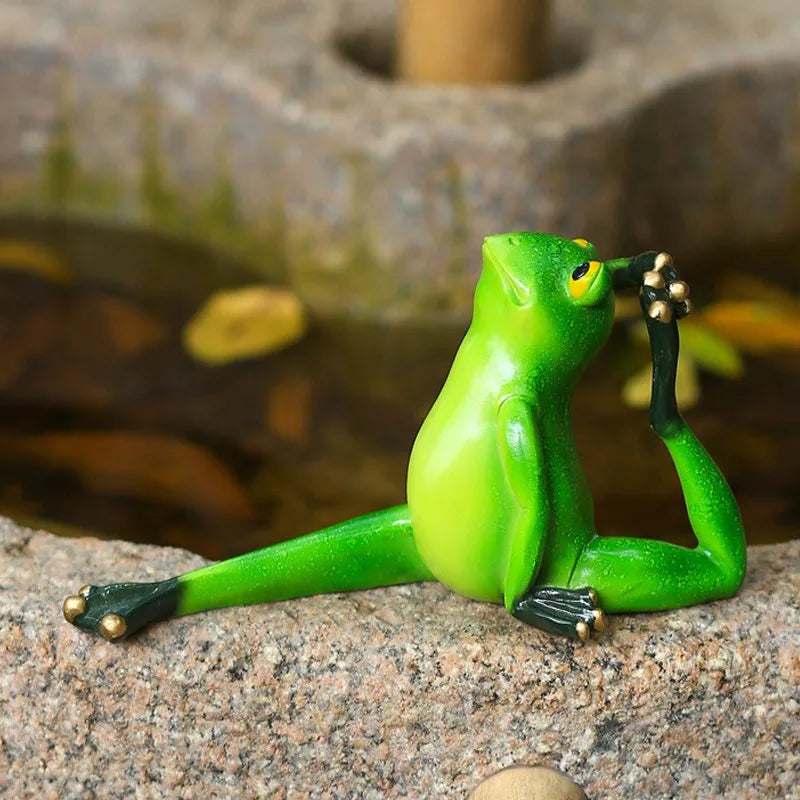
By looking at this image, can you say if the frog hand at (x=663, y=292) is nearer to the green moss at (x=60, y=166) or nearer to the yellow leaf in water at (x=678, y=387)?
the yellow leaf in water at (x=678, y=387)

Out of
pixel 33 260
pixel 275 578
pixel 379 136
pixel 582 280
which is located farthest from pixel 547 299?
pixel 33 260

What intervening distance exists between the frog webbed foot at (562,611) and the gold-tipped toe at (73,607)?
32 cm

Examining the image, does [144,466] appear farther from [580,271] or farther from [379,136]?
[580,271]

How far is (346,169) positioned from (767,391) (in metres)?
0.66

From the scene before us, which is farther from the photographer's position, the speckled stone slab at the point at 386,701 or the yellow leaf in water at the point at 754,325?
the yellow leaf in water at the point at 754,325

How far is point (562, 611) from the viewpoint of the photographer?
3.28 feet

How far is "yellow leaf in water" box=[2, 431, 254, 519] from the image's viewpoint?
1634 mm

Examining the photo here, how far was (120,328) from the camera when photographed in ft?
6.45

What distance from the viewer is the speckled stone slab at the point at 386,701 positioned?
1011 millimetres

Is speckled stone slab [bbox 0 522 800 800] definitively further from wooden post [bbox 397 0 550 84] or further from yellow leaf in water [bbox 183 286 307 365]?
wooden post [bbox 397 0 550 84]

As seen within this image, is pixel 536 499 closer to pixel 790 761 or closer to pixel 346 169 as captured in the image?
pixel 790 761

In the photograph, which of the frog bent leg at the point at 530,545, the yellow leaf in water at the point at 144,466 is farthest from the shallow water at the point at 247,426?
the frog bent leg at the point at 530,545

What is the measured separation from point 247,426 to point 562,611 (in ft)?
2.75

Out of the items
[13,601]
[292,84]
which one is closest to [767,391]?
[292,84]
